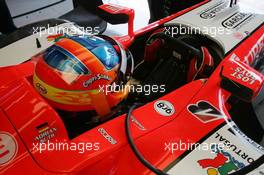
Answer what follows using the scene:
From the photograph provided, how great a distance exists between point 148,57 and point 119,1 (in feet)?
6.83

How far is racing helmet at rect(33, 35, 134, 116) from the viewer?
0.92 m

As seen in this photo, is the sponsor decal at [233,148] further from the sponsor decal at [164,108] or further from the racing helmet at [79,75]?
the racing helmet at [79,75]

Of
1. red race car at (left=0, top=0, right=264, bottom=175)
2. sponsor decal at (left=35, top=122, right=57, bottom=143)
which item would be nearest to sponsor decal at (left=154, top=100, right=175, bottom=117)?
red race car at (left=0, top=0, right=264, bottom=175)

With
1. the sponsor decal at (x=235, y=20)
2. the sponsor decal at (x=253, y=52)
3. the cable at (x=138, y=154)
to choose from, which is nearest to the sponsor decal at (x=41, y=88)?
the cable at (x=138, y=154)

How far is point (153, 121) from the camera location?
41.3 inches

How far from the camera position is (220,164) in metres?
0.96

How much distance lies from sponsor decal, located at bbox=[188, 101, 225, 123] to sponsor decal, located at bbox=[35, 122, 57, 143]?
469 mm

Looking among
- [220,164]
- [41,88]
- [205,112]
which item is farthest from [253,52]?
[41,88]

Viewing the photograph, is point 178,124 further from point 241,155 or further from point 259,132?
point 259,132

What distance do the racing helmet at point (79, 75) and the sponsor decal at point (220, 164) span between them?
13.9 inches

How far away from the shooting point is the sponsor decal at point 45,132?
920mm

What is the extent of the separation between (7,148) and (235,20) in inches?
50.6

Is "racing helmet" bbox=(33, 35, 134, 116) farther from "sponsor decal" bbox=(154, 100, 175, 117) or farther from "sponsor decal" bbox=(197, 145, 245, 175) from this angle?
"sponsor decal" bbox=(197, 145, 245, 175)

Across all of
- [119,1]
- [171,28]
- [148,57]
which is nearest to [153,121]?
[148,57]
